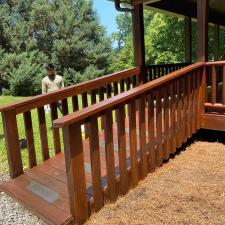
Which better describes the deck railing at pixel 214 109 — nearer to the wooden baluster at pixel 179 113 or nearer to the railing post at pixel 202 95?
the railing post at pixel 202 95

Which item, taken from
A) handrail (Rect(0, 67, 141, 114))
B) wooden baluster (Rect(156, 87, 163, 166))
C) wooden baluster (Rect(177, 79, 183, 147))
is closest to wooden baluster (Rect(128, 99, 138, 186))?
wooden baluster (Rect(156, 87, 163, 166))

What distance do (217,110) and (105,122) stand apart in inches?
107


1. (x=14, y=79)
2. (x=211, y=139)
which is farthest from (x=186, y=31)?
(x=14, y=79)

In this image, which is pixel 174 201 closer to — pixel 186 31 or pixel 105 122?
pixel 105 122

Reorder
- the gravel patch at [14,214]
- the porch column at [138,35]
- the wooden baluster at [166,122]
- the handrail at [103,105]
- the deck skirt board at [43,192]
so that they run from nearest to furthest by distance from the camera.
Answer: the handrail at [103,105]
the gravel patch at [14,214]
the deck skirt board at [43,192]
the wooden baluster at [166,122]
the porch column at [138,35]

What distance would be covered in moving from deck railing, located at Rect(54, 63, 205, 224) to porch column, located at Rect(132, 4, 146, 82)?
6.71 feet

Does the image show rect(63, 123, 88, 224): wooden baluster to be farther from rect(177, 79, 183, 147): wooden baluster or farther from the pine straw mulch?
rect(177, 79, 183, 147): wooden baluster

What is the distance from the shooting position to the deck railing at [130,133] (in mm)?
2779

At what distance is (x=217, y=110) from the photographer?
5.11m

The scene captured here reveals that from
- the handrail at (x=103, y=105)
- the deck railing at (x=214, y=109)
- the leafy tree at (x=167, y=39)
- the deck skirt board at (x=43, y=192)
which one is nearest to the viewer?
the handrail at (x=103, y=105)

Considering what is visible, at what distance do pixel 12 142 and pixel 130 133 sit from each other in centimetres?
152

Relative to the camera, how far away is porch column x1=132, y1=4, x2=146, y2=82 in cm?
639

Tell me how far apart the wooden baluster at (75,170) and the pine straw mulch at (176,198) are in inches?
8.4

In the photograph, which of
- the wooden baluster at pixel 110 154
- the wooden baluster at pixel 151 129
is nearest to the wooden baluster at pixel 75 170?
the wooden baluster at pixel 110 154
